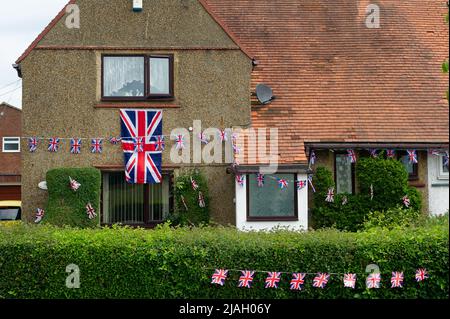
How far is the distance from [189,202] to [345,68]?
241 inches

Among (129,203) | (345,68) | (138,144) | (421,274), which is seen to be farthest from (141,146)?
(421,274)

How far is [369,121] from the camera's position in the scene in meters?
18.3

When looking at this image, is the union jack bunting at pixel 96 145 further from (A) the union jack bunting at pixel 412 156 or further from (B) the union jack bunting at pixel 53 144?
(A) the union jack bunting at pixel 412 156

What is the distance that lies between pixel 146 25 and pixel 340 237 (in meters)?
A: 8.21

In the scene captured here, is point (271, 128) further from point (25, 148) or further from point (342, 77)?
point (25, 148)

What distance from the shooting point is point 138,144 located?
682 inches

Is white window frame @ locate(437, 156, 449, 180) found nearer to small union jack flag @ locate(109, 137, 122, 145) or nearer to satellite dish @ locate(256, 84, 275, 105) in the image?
satellite dish @ locate(256, 84, 275, 105)

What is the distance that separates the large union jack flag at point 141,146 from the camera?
1727 cm

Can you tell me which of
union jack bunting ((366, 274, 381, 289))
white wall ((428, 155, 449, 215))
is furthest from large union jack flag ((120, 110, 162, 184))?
union jack bunting ((366, 274, 381, 289))

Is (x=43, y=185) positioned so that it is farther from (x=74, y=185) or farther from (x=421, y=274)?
(x=421, y=274)

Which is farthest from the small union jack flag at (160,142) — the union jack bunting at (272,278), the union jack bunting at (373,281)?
the union jack bunting at (373,281)

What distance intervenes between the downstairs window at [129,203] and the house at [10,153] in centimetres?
2653
